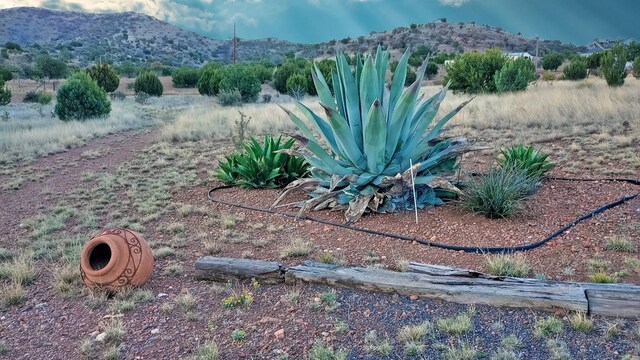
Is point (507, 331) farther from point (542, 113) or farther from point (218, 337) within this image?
point (542, 113)

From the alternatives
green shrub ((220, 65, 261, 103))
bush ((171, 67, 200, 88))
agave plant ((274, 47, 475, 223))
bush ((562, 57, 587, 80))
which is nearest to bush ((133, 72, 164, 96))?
bush ((171, 67, 200, 88))

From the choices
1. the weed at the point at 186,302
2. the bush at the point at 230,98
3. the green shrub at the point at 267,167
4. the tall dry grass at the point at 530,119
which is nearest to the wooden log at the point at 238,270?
the weed at the point at 186,302

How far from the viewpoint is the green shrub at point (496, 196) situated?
5418 millimetres

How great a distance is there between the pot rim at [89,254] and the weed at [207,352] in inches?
50.7

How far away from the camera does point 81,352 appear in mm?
3318

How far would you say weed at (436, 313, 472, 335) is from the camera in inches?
130

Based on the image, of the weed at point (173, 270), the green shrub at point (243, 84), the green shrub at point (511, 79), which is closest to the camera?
the weed at point (173, 270)

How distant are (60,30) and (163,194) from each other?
295 ft

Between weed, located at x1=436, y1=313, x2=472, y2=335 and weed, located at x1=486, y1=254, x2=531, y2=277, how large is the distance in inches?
31.4

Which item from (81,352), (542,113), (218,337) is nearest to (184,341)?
(218,337)

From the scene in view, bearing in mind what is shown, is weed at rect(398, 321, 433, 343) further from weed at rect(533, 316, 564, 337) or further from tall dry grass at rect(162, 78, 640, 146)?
tall dry grass at rect(162, 78, 640, 146)

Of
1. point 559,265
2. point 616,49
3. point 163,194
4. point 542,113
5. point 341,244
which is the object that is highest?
point 616,49

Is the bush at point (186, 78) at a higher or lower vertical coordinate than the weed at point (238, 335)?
lower

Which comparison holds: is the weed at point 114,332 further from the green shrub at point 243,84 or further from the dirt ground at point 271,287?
the green shrub at point 243,84
